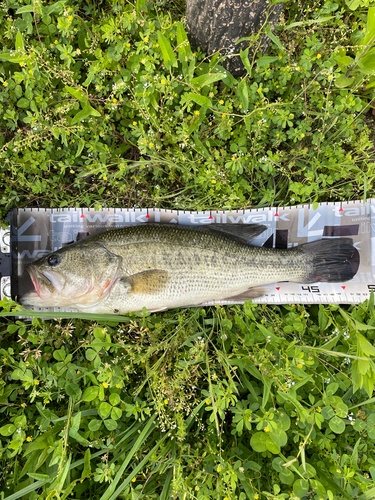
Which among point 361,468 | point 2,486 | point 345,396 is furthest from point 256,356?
point 2,486

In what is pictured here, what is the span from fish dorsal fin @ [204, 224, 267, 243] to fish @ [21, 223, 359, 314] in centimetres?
12

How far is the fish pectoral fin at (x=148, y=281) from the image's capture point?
9.16 ft

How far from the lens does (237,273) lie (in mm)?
2938

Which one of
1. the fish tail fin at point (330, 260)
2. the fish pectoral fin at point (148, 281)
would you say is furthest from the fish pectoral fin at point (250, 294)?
the fish pectoral fin at point (148, 281)

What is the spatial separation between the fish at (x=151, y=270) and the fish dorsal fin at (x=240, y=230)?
4.7 inches

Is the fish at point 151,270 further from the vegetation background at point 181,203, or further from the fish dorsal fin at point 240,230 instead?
the vegetation background at point 181,203

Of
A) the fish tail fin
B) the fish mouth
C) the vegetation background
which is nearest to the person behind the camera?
the vegetation background

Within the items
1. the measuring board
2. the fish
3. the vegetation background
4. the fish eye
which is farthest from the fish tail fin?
the fish eye

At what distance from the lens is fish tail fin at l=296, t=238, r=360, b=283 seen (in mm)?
3107

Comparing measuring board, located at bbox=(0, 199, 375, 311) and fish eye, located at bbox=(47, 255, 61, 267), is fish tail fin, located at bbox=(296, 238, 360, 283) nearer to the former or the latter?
measuring board, located at bbox=(0, 199, 375, 311)

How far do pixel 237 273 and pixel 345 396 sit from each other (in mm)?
Result: 1519

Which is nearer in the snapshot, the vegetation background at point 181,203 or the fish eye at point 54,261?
the vegetation background at point 181,203

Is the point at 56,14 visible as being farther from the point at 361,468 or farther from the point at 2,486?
the point at 361,468

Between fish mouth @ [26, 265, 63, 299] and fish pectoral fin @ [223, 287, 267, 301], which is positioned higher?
fish mouth @ [26, 265, 63, 299]
